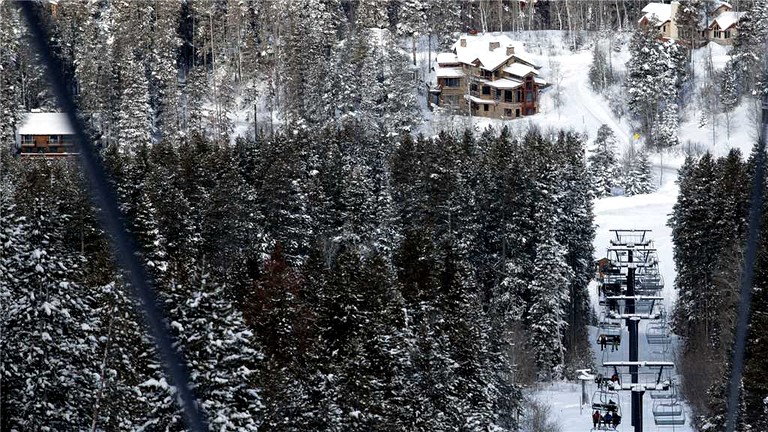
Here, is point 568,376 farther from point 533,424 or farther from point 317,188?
point 317,188

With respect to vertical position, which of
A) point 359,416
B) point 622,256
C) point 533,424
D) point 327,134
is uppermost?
point 327,134

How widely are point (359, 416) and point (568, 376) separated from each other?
23107 millimetres

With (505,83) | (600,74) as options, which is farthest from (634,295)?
(600,74)

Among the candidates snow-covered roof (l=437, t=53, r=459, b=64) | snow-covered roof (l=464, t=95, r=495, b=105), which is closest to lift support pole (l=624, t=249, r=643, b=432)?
snow-covered roof (l=464, t=95, r=495, b=105)

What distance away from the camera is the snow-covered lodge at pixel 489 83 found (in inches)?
3177

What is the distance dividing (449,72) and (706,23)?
72.2ft

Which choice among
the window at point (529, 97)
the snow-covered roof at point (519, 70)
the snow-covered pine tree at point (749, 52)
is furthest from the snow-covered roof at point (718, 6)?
the window at point (529, 97)

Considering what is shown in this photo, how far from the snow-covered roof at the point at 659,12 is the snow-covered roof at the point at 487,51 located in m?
9.91

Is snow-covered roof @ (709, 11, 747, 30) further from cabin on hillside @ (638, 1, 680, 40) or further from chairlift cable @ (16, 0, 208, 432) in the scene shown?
chairlift cable @ (16, 0, 208, 432)

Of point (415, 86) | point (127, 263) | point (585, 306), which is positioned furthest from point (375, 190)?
point (127, 263)

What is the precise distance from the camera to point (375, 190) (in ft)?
188

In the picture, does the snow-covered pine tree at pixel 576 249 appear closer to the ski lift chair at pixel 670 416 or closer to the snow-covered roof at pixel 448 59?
the ski lift chair at pixel 670 416

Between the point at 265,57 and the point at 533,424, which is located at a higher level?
the point at 265,57

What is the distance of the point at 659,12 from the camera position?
90.4 metres
